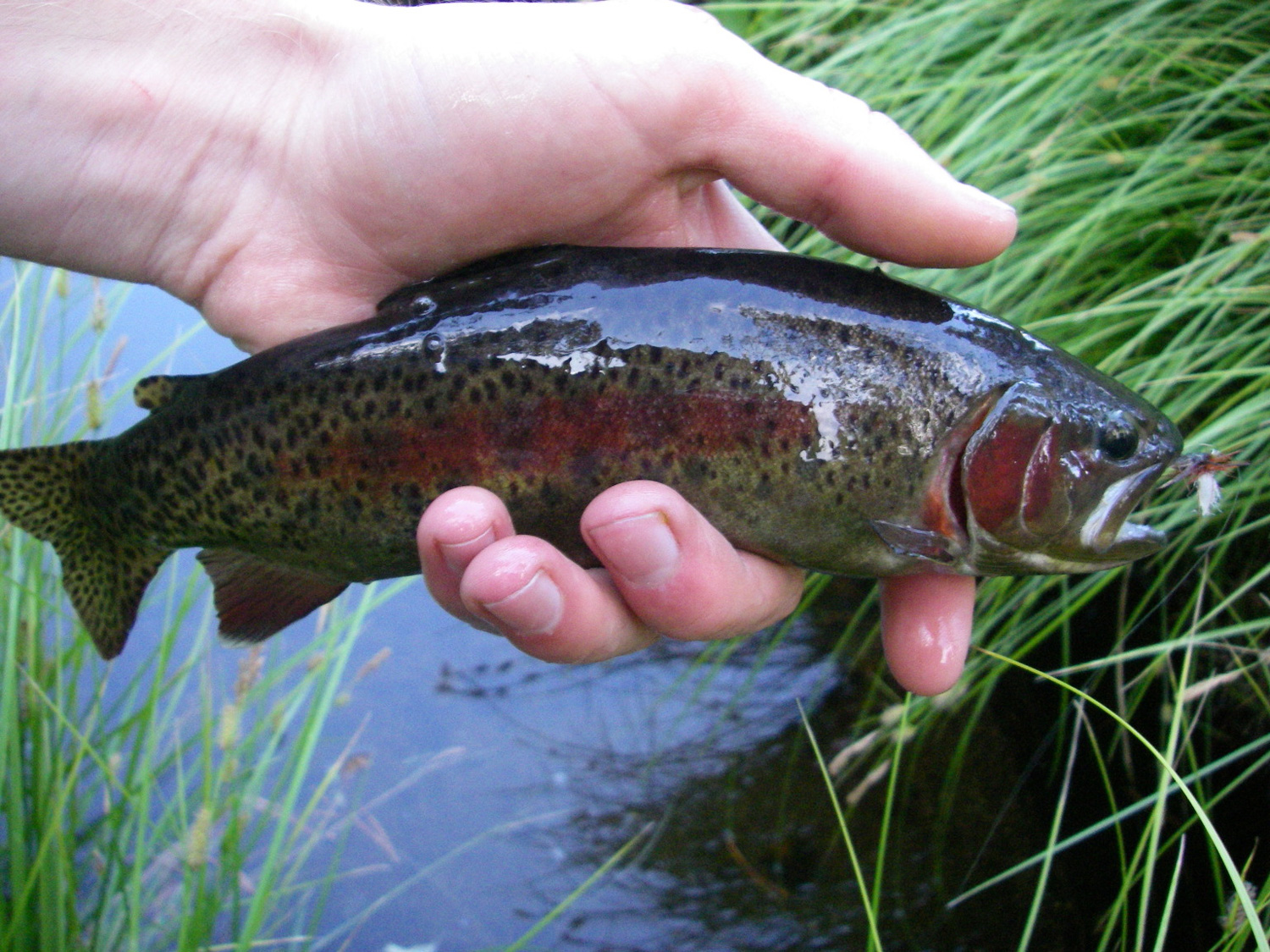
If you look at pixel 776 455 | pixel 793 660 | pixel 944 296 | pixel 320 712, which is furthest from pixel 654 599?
pixel 793 660

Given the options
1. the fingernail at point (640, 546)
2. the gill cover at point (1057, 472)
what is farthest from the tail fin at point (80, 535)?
the gill cover at point (1057, 472)

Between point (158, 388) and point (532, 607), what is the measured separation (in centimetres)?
101

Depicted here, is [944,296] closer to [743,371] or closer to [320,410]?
[743,371]

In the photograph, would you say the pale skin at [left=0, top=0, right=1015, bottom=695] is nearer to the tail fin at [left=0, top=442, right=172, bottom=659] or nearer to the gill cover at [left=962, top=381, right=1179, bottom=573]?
the gill cover at [left=962, top=381, right=1179, bottom=573]

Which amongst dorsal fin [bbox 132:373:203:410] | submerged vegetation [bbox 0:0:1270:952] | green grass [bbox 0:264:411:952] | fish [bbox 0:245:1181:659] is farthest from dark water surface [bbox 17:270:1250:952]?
fish [bbox 0:245:1181:659]

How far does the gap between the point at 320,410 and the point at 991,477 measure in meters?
1.34

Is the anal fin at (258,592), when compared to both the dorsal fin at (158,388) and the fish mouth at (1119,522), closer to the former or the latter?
the dorsal fin at (158,388)

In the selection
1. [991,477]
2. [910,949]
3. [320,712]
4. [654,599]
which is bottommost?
[910,949]

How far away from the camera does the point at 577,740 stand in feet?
12.9

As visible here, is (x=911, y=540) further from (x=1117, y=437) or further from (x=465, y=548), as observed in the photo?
(x=465, y=548)

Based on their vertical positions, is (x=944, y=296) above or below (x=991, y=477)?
above

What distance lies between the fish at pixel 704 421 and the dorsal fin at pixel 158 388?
0.27 ft

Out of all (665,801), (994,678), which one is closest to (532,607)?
(665,801)

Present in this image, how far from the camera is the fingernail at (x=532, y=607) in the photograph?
192cm
